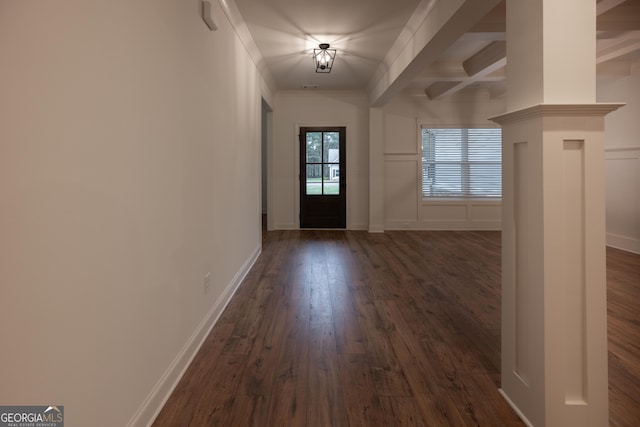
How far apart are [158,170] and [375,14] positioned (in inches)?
119

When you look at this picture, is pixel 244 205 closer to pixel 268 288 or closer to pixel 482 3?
pixel 268 288

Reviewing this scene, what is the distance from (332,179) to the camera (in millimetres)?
7543

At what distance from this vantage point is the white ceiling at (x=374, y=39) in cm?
369

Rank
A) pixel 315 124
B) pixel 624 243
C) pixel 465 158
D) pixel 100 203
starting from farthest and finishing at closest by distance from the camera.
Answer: pixel 465 158, pixel 315 124, pixel 624 243, pixel 100 203

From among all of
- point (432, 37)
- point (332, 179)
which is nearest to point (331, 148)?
point (332, 179)

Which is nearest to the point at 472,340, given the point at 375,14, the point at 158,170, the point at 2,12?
the point at 158,170

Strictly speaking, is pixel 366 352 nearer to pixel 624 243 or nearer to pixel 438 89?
pixel 624 243

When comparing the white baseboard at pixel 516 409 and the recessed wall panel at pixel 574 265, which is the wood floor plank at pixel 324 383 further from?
the recessed wall panel at pixel 574 265

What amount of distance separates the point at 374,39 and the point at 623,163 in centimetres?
417

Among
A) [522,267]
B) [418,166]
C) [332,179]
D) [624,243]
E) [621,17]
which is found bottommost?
Result: [624,243]

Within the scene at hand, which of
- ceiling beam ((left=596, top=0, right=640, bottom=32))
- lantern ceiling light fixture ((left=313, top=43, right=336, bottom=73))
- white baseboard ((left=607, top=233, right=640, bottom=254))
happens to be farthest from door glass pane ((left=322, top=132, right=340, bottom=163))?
white baseboard ((left=607, top=233, right=640, bottom=254))

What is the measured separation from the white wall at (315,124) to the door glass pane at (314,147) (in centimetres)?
22

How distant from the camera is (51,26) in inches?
42.4

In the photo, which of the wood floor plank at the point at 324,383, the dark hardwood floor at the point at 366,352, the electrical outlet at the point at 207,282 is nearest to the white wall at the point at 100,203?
the electrical outlet at the point at 207,282
